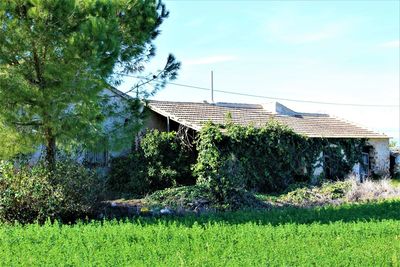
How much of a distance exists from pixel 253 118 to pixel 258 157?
5088mm

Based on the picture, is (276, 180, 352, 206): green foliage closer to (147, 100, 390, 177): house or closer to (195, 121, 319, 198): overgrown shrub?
(195, 121, 319, 198): overgrown shrub

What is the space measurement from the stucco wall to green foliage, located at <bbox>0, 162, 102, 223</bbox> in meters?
19.6

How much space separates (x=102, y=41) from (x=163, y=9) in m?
4.12

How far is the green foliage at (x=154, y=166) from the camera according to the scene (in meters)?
19.9

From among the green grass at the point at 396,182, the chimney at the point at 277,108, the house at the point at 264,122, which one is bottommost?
the green grass at the point at 396,182

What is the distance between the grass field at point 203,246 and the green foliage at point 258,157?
281 inches

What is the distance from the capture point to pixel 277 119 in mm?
25688

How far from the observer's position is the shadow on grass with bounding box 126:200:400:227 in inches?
452

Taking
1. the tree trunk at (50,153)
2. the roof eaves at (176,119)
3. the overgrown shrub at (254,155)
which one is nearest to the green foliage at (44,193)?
the tree trunk at (50,153)

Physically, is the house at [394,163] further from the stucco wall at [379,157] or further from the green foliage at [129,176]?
the green foliage at [129,176]

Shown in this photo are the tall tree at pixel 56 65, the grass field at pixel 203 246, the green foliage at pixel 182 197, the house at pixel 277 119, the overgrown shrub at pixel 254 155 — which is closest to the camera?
the grass field at pixel 203 246

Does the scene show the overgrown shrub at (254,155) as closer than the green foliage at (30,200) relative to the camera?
No

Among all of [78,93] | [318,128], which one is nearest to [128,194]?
[78,93]

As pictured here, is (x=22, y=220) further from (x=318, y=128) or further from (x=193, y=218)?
(x=318, y=128)
